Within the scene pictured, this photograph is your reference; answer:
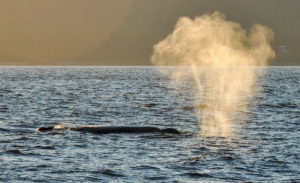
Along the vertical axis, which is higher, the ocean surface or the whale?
the whale

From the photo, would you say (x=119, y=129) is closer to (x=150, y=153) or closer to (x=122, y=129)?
(x=122, y=129)

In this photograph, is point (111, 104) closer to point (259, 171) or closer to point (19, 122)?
point (19, 122)

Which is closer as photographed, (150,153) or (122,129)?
(150,153)

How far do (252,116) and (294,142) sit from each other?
1489 cm

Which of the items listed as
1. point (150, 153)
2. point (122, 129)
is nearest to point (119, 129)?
point (122, 129)

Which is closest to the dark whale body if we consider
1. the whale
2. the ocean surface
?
the whale

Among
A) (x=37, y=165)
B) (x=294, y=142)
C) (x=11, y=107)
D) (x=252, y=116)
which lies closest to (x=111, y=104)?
(x=11, y=107)

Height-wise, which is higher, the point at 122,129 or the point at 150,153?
the point at 122,129

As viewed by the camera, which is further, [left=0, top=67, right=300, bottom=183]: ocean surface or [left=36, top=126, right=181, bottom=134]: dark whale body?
[left=36, top=126, right=181, bottom=134]: dark whale body

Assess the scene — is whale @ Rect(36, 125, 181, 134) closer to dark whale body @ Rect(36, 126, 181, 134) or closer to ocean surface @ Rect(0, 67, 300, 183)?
dark whale body @ Rect(36, 126, 181, 134)

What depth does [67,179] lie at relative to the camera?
24.0 m

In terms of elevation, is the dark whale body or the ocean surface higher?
the dark whale body

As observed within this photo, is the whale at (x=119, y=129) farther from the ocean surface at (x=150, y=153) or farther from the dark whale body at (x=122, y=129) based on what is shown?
the ocean surface at (x=150, y=153)

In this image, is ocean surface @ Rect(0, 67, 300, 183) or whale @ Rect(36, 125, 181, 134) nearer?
ocean surface @ Rect(0, 67, 300, 183)
